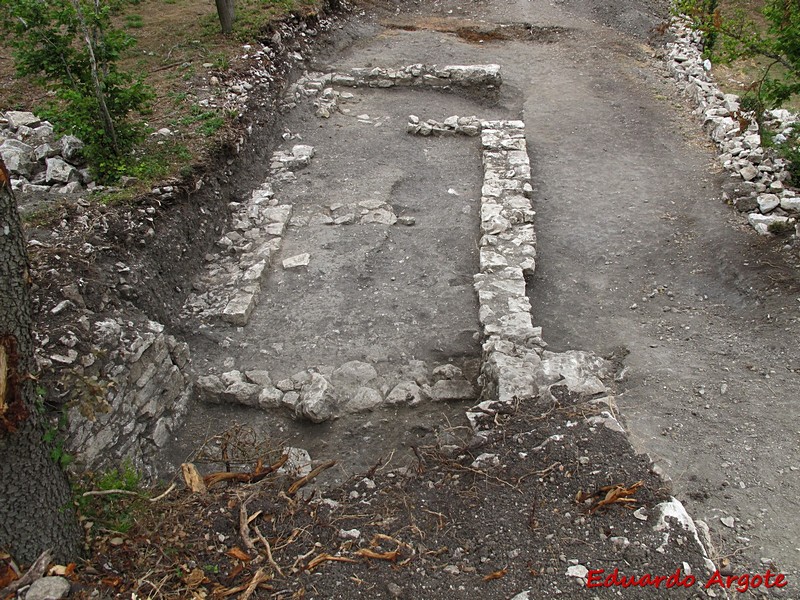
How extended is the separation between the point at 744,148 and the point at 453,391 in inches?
262

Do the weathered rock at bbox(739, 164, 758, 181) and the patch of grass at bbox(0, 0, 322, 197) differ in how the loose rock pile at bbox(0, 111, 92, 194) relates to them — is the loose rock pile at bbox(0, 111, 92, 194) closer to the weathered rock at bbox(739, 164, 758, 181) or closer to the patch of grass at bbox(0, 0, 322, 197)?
the patch of grass at bbox(0, 0, 322, 197)

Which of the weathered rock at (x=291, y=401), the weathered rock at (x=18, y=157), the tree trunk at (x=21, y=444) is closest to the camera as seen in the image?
the tree trunk at (x=21, y=444)

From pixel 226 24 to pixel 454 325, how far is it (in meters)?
8.15

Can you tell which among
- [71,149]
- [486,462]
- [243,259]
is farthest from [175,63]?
[486,462]

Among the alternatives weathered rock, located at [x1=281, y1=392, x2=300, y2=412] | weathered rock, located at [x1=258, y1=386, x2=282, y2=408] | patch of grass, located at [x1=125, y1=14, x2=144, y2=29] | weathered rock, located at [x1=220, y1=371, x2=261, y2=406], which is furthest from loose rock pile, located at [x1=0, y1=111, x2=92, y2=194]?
patch of grass, located at [x1=125, y1=14, x2=144, y2=29]

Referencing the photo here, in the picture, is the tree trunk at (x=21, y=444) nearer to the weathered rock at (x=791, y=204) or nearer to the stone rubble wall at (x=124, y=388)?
the stone rubble wall at (x=124, y=388)

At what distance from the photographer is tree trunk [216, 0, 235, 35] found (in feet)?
37.1

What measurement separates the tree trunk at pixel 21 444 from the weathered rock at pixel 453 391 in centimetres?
334

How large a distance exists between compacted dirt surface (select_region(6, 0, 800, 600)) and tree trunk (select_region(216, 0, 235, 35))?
6.44ft

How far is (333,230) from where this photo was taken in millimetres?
8211

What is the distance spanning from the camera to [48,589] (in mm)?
3016

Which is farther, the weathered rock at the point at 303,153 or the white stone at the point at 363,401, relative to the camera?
the weathered rock at the point at 303,153

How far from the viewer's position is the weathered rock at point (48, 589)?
298 centimetres

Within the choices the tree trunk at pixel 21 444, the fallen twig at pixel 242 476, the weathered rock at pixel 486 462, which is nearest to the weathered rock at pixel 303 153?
the fallen twig at pixel 242 476
